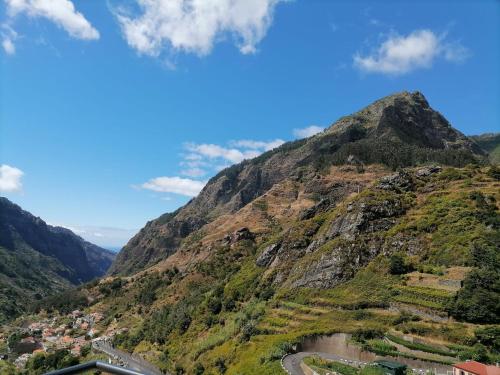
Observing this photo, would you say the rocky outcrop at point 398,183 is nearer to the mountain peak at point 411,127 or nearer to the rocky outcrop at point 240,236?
the rocky outcrop at point 240,236

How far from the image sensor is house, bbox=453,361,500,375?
35.7 meters

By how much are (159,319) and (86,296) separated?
77.4 m

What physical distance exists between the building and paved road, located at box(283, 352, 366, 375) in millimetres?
4151

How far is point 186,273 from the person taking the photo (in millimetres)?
130375

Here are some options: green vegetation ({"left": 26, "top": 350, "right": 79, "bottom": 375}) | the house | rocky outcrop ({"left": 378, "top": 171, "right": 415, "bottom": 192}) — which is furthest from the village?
the house

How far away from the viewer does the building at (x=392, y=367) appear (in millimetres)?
39625

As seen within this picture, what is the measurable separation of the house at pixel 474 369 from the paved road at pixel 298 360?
10041 mm

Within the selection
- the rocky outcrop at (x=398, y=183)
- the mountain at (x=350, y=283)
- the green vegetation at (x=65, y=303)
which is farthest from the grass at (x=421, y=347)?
the green vegetation at (x=65, y=303)

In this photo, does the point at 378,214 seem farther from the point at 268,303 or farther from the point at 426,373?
the point at 426,373

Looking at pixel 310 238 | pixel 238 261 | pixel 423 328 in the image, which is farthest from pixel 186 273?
pixel 423 328

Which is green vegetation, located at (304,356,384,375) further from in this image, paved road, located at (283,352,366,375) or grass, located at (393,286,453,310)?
grass, located at (393,286,453,310)

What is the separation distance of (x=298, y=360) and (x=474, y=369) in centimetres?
1856

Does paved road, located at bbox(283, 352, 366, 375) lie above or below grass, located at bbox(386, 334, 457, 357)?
below

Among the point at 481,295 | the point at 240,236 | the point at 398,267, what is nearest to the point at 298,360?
the point at 481,295
